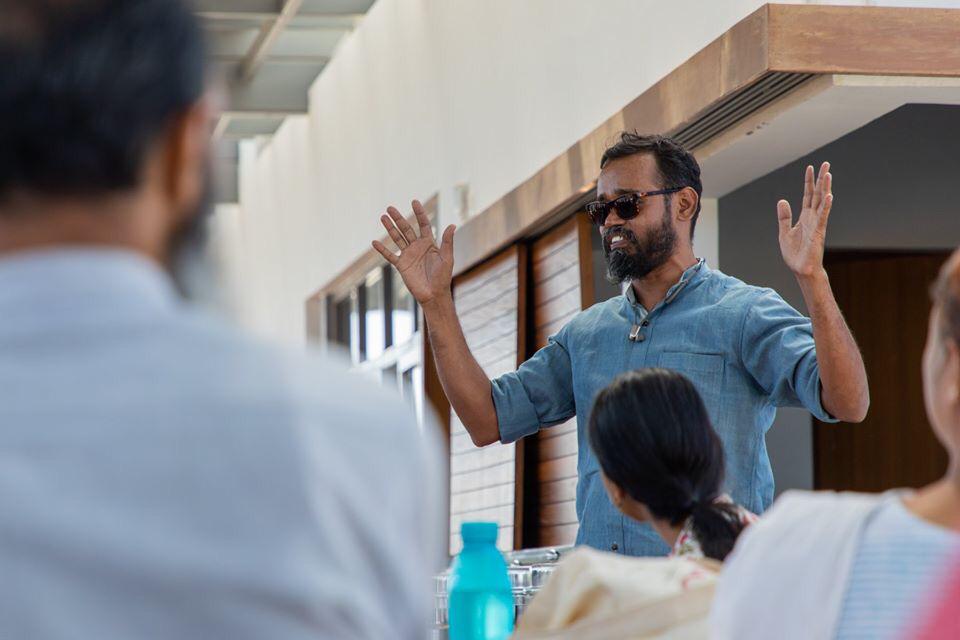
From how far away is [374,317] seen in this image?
1212cm

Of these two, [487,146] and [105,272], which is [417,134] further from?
[105,272]

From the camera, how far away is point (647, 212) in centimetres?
356

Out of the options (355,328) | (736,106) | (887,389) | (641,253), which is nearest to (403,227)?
(641,253)

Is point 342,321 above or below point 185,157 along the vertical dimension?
above

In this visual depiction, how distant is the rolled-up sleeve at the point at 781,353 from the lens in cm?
307

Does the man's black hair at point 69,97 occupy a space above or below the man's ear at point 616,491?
above

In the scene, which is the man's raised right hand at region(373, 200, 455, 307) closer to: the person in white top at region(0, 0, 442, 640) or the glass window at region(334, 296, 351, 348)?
the person in white top at region(0, 0, 442, 640)

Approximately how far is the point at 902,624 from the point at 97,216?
2.88ft

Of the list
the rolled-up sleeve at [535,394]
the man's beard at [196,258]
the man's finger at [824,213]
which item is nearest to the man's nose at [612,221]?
the rolled-up sleeve at [535,394]

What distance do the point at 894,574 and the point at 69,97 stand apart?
0.90 metres

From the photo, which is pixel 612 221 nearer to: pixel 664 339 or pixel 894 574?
pixel 664 339

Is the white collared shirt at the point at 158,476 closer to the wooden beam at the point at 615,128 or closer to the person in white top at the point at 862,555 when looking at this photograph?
the person in white top at the point at 862,555

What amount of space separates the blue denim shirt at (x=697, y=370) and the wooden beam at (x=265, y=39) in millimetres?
7537

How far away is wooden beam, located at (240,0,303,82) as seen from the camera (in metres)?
10.9
